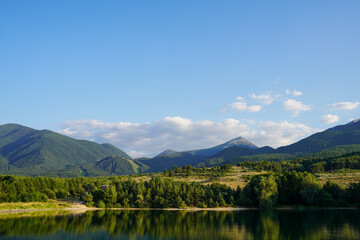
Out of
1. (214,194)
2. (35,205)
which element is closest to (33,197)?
(35,205)

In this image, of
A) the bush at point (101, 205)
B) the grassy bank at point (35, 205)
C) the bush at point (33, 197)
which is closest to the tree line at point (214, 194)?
the bush at point (33, 197)

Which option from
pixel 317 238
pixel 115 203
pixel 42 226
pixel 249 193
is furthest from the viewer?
pixel 115 203

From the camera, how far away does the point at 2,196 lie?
13425 cm

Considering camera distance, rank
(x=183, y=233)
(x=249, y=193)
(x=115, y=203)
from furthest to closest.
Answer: (x=115, y=203)
(x=249, y=193)
(x=183, y=233)

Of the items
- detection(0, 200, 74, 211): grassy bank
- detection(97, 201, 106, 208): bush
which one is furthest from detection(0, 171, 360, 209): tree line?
detection(0, 200, 74, 211): grassy bank

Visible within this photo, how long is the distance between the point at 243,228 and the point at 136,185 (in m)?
78.4

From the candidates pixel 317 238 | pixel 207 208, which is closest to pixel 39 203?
pixel 207 208

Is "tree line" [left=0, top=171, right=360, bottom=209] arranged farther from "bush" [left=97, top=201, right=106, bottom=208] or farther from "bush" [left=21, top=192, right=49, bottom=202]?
"bush" [left=97, top=201, right=106, bottom=208]

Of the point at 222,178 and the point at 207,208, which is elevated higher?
the point at 222,178

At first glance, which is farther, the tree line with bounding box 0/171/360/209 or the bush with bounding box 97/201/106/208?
the bush with bounding box 97/201/106/208

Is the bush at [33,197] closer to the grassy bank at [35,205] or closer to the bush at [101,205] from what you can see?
the grassy bank at [35,205]

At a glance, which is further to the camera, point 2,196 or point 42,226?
point 2,196

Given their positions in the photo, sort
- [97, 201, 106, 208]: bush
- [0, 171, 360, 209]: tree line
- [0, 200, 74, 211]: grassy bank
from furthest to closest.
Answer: [97, 201, 106, 208]: bush → [0, 171, 360, 209]: tree line → [0, 200, 74, 211]: grassy bank

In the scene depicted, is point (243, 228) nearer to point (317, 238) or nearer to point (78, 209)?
point (317, 238)
